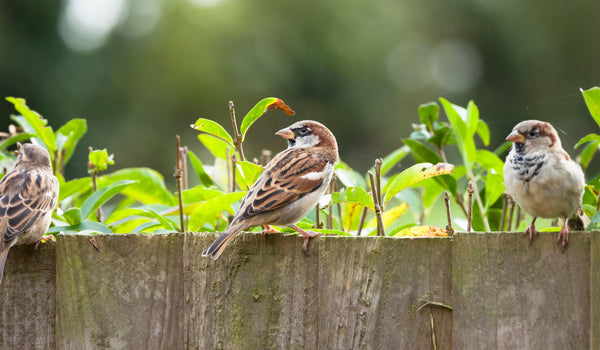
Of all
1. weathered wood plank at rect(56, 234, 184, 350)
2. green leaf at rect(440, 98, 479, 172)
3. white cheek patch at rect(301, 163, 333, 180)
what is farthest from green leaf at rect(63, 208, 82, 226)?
green leaf at rect(440, 98, 479, 172)

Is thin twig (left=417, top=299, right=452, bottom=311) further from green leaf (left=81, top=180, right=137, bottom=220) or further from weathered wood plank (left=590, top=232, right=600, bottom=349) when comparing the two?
green leaf (left=81, top=180, right=137, bottom=220)

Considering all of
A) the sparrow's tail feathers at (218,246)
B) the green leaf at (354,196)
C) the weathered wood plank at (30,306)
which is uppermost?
the green leaf at (354,196)

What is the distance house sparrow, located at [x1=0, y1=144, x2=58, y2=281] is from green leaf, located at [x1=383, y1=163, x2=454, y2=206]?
48.0 inches

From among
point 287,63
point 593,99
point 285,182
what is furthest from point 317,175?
point 287,63

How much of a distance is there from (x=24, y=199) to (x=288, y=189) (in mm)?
968

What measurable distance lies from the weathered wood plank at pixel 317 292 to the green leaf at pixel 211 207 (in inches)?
9.6

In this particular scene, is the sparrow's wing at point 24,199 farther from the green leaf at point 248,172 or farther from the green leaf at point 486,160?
the green leaf at point 486,160

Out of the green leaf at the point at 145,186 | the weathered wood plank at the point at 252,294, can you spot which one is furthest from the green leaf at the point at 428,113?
→ the green leaf at the point at 145,186

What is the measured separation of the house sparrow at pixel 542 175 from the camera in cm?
207

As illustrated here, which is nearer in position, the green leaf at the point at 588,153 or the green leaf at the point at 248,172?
the green leaf at the point at 248,172

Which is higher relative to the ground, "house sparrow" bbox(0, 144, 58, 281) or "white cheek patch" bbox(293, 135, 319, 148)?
"white cheek patch" bbox(293, 135, 319, 148)

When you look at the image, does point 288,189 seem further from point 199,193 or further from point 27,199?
point 27,199

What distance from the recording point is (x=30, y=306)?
2.28m

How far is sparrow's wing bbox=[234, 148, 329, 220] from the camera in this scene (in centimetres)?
233
